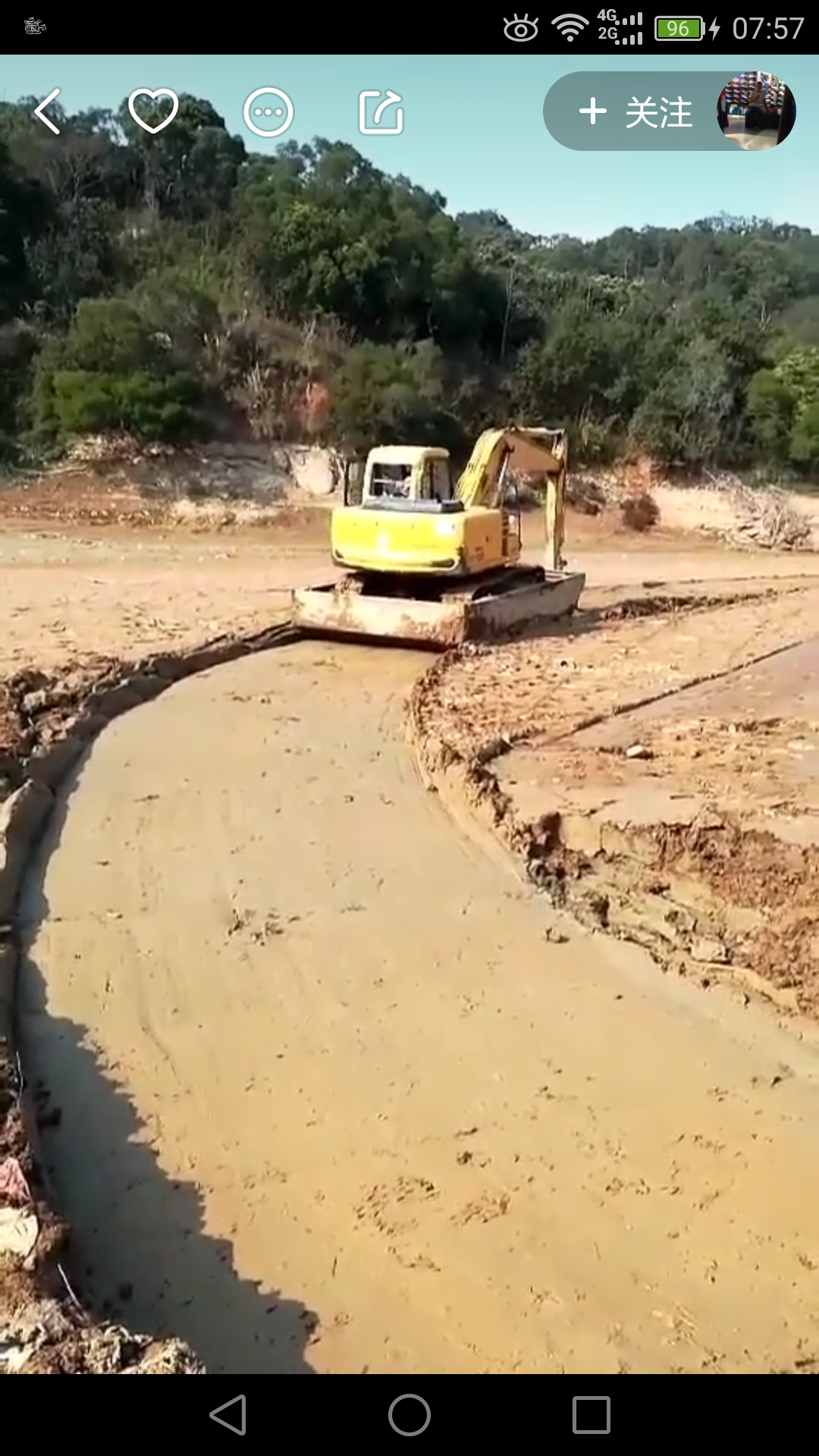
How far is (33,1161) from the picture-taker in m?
4.54

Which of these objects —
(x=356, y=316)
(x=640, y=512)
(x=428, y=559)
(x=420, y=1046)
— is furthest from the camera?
(x=356, y=316)

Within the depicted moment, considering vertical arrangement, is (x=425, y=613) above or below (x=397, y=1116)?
above

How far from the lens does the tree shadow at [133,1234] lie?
3.99 meters

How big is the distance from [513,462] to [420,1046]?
10.6 metres
